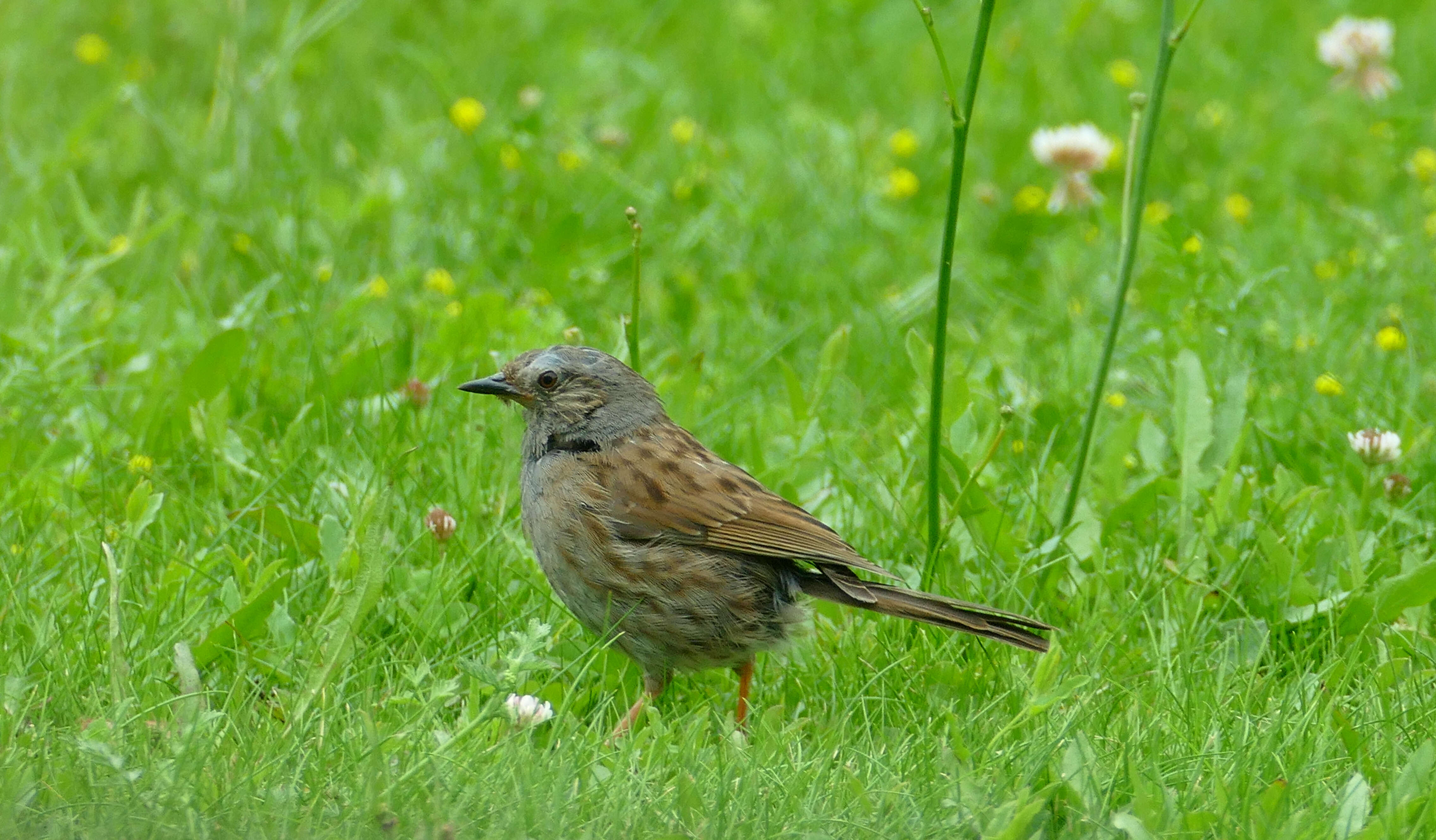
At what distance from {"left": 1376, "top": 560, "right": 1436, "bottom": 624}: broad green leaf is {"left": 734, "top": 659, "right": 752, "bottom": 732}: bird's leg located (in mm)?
1700

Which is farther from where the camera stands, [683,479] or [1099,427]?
[1099,427]

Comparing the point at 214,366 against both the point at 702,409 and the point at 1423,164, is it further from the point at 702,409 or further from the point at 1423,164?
the point at 1423,164

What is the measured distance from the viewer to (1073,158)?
23.6 ft

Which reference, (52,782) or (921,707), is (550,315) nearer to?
(921,707)

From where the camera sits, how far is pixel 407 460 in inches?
202

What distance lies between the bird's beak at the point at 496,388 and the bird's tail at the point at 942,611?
108 cm

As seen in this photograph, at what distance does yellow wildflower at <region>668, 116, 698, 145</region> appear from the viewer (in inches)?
319

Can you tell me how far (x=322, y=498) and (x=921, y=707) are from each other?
6.32ft

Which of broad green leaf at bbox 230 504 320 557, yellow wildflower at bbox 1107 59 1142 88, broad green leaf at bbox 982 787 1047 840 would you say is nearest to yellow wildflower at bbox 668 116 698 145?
yellow wildflower at bbox 1107 59 1142 88

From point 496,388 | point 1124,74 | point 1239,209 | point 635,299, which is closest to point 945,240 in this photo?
point 635,299

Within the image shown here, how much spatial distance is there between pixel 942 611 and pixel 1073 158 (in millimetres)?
3628

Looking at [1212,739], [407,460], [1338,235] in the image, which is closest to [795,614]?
[1212,739]

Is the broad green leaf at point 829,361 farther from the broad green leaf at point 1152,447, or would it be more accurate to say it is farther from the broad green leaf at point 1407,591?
the broad green leaf at point 1407,591

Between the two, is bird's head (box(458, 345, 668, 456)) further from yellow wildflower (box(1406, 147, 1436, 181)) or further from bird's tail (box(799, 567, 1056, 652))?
yellow wildflower (box(1406, 147, 1436, 181))
